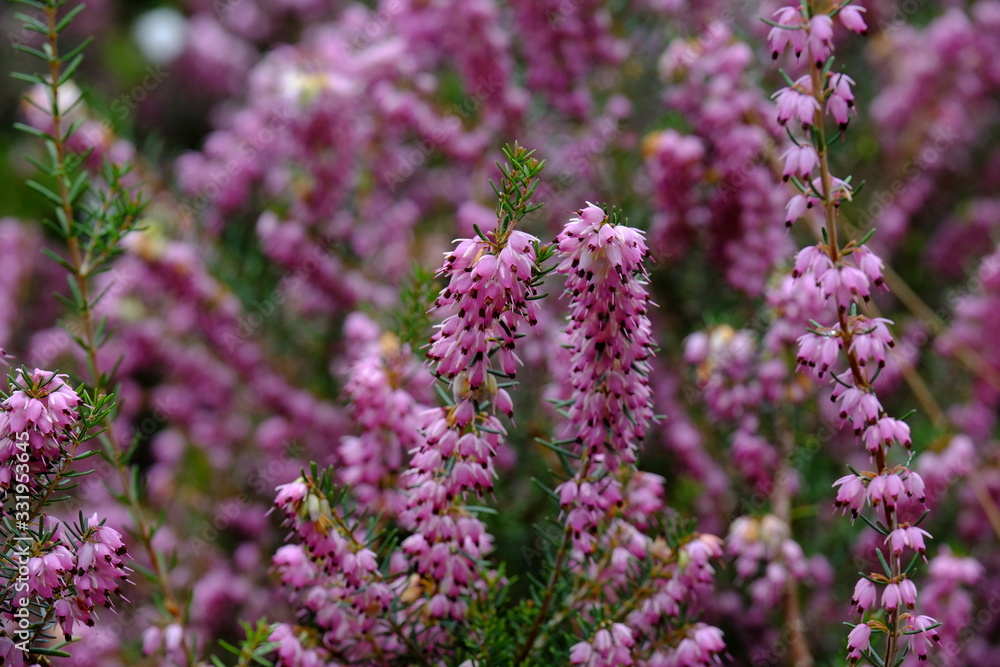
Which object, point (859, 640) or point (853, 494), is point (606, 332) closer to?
point (853, 494)

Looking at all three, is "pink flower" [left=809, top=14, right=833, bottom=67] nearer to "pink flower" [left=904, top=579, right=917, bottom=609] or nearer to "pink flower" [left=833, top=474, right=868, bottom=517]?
"pink flower" [left=833, top=474, right=868, bottom=517]

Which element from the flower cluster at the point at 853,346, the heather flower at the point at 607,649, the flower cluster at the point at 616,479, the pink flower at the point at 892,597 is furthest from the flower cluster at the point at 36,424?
the pink flower at the point at 892,597

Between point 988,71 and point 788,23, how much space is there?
2859mm

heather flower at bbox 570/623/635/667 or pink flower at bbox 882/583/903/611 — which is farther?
heather flower at bbox 570/623/635/667

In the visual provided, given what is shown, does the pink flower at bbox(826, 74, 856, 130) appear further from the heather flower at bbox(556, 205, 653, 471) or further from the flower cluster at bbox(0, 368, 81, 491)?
the flower cluster at bbox(0, 368, 81, 491)

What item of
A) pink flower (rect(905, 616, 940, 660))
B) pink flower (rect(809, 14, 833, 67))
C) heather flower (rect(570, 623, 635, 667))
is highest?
pink flower (rect(809, 14, 833, 67))

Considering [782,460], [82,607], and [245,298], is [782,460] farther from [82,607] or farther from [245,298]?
[245,298]

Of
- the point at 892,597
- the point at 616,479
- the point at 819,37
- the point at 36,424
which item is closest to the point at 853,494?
the point at 892,597

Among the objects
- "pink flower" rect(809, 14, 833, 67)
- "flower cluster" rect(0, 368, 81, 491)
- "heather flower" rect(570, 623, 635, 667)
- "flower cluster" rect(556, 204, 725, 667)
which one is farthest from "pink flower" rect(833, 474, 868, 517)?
"flower cluster" rect(0, 368, 81, 491)

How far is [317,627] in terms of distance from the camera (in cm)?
157

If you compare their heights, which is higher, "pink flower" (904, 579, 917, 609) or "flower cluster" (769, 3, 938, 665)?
"flower cluster" (769, 3, 938, 665)

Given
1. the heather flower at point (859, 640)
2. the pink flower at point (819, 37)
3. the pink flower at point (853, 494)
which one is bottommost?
the heather flower at point (859, 640)

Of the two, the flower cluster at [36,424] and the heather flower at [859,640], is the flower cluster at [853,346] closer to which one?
the heather flower at [859,640]

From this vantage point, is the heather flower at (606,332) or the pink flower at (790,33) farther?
the pink flower at (790,33)
